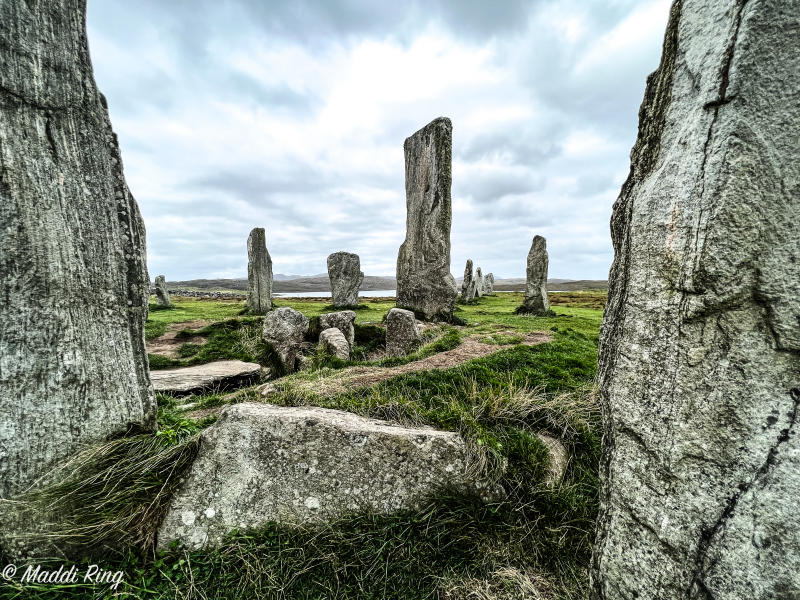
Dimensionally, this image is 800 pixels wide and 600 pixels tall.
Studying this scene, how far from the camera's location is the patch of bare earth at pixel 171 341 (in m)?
8.78

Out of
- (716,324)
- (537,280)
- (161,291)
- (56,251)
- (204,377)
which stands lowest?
(204,377)

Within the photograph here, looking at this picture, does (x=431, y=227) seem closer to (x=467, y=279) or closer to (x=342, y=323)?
(x=342, y=323)

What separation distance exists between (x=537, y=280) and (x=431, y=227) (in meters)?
6.84

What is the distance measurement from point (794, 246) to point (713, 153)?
0.53 metres

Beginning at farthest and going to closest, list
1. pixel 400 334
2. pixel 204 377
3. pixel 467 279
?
1. pixel 467 279
2. pixel 400 334
3. pixel 204 377

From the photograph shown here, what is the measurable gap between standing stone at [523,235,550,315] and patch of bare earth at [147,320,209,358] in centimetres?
1296

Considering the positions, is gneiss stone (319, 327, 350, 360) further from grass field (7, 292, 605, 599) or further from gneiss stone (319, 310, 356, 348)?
grass field (7, 292, 605, 599)

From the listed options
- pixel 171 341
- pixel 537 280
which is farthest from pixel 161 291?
pixel 537 280

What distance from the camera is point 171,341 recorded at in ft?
32.3

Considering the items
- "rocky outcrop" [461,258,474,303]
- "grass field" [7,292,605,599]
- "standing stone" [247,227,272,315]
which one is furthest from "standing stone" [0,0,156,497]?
"rocky outcrop" [461,258,474,303]

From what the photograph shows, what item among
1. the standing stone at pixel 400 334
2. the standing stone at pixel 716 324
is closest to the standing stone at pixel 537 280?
the standing stone at pixel 400 334

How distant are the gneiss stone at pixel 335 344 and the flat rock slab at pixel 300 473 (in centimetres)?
512

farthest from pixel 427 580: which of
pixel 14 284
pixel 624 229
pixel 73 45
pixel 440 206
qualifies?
pixel 440 206

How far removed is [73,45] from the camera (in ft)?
9.04
